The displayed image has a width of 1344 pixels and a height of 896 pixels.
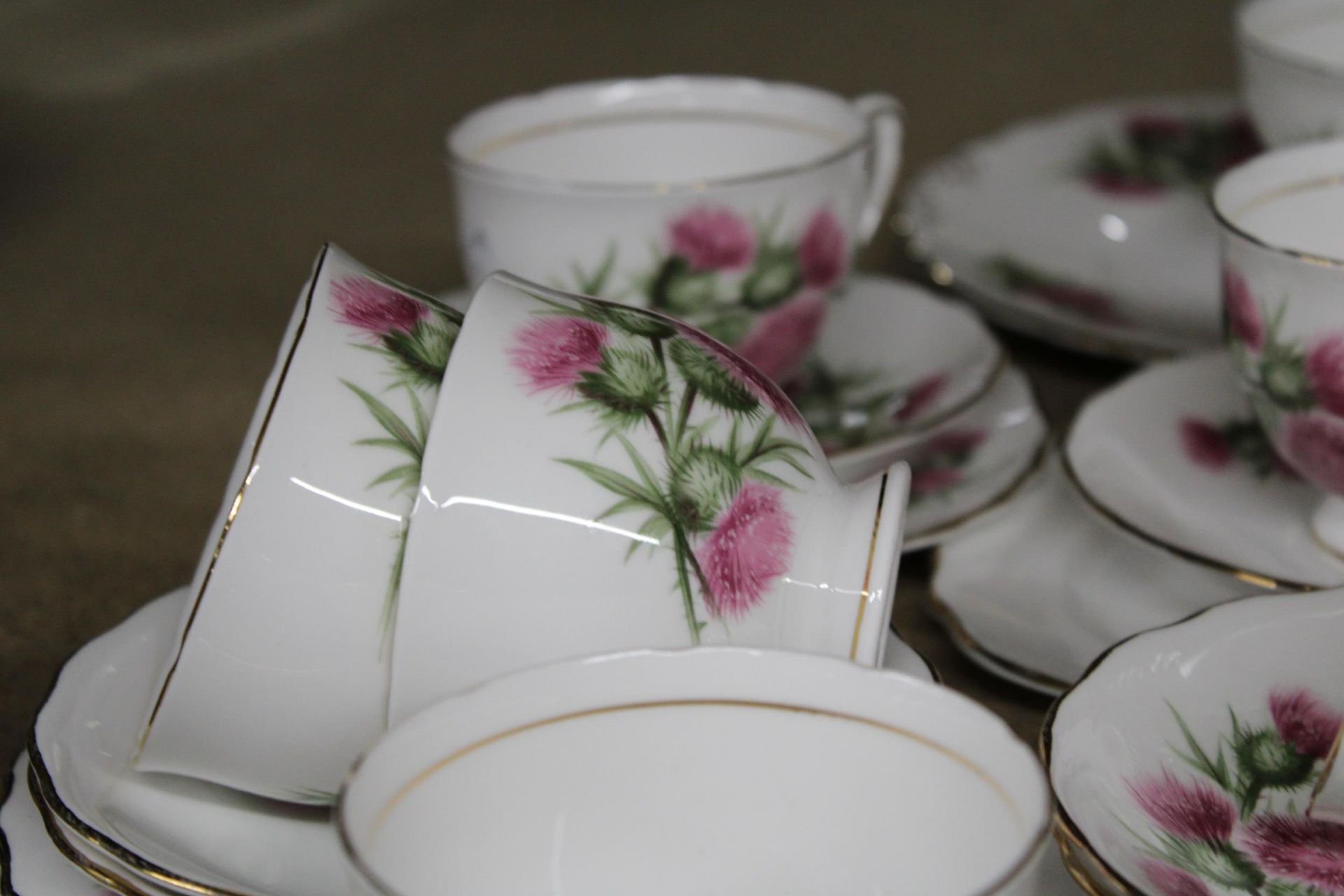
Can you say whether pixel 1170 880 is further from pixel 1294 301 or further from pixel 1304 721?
pixel 1294 301

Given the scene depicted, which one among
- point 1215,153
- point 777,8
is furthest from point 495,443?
point 777,8

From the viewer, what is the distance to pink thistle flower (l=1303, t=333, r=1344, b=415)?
51cm

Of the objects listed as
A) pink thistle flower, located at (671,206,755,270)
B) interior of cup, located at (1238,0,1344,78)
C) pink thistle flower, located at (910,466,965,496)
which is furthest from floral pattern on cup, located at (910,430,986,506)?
interior of cup, located at (1238,0,1344,78)

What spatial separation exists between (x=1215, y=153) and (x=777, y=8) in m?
0.73

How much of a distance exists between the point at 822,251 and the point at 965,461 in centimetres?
11

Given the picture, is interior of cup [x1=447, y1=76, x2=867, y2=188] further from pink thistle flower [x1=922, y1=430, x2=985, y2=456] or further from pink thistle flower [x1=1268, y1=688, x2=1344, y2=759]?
pink thistle flower [x1=1268, y1=688, x2=1344, y2=759]

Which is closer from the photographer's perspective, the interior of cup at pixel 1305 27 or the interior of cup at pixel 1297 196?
the interior of cup at pixel 1297 196

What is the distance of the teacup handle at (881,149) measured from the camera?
0.75m

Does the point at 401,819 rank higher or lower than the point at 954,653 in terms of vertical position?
higher

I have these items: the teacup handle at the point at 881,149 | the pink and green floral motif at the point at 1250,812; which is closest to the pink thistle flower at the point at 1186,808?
the pink and green floral motif at the point at 1250,812

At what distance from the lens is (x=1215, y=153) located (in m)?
0.93

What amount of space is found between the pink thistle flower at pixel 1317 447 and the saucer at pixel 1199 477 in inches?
1.4

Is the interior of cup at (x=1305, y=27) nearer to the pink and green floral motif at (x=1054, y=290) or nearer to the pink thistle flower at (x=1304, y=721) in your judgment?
the pink and green floral motif at (x=1054, y=290)

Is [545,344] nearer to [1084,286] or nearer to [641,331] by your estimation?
[641,331]
